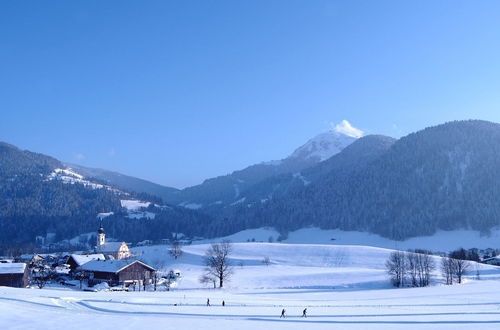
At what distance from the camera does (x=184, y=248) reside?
132750mm

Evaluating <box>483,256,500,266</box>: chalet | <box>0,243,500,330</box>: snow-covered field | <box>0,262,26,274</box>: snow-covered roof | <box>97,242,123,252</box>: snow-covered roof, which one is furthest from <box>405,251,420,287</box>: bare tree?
<box>97,242,123,252</box>: snow-covered roof

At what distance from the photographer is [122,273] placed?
86.9 meters

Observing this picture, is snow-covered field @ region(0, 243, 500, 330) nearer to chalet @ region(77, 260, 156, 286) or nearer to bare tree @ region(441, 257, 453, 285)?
chalet @ region(77, 260, 156, 286)

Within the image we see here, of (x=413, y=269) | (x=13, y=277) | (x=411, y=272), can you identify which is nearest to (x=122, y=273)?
(x=13, y=277)

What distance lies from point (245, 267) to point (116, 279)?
108 ft

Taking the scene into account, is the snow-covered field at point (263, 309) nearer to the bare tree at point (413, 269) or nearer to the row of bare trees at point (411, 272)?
the row of bare trees at point (411, 272)

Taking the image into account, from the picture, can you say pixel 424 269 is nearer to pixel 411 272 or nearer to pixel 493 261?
pixel 411 272

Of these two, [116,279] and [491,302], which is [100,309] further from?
[116,279]

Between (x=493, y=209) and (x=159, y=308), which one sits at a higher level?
(x=493, y=209)

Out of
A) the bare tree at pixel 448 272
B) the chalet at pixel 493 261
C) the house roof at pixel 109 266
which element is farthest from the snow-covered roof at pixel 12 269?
the chalet at pixel 493 261

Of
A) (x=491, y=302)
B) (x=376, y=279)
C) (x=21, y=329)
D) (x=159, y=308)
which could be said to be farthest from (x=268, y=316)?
(x=376, y=279)

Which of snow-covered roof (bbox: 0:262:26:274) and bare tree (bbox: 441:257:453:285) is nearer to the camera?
snow-covered roof (bbox: 0:262:26:274)

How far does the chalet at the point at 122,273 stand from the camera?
86.3 m

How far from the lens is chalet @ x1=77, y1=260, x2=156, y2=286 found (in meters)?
86.3
